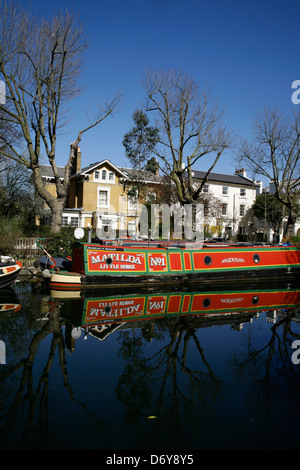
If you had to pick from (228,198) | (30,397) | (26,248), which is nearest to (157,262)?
(26,248)

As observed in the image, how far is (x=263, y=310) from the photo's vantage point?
39.9 feet

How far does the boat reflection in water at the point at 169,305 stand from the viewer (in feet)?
34.5

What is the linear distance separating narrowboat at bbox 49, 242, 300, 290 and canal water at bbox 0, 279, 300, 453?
267 centimetres

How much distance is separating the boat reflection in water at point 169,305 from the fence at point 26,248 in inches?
275

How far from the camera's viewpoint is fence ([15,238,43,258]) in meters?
20.4

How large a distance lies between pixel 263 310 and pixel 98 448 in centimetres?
893

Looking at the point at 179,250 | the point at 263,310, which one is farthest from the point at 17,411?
the point at 179,250

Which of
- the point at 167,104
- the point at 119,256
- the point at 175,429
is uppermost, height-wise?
the point at 167,104

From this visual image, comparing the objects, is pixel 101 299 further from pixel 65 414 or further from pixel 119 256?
pixel 65 414

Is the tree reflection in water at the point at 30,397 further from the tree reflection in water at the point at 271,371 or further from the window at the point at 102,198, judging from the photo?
the window at the point at 102,198

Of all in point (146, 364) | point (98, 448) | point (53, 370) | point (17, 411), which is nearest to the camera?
point (98, 448)
